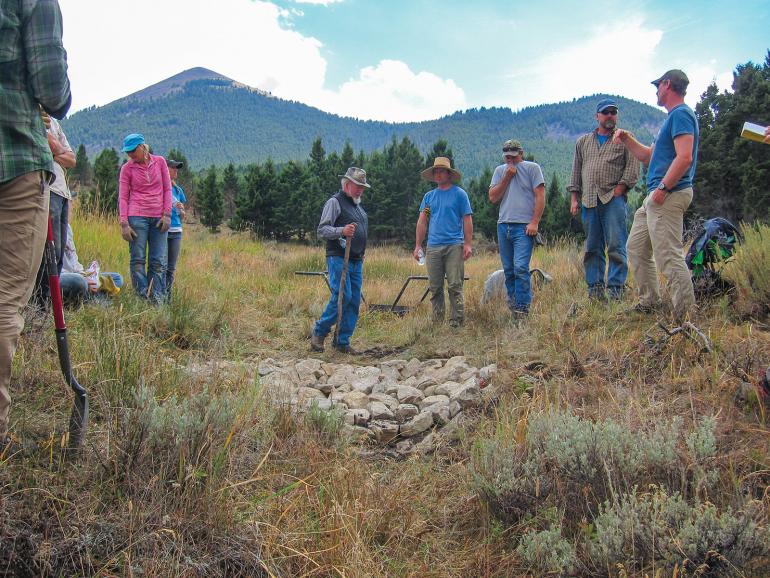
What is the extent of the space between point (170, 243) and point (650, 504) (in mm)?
6272

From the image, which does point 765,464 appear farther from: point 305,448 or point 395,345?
point 395,345

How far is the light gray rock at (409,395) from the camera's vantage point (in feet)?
13.5

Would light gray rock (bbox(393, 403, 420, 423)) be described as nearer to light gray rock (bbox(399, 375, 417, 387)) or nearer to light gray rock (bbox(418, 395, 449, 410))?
light gray rock (bbox(418, 395, 449, 410))

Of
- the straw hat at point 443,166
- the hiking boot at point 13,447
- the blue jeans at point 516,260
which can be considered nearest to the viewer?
the hiking boot at point 13,447

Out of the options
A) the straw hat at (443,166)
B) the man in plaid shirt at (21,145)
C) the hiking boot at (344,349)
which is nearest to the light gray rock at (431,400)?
the hiking boot at (344,349)

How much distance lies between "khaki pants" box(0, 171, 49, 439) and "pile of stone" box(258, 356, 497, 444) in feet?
4.59

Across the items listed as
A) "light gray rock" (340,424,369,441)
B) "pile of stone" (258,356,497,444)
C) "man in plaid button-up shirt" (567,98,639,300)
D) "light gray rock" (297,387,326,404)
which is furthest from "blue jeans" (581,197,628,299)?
"light gray rock" (340,424,369,441)

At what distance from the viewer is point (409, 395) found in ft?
13.6

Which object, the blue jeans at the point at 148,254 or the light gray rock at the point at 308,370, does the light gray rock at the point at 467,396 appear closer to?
the light gray rock at the point at 308,370

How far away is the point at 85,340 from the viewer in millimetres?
3168

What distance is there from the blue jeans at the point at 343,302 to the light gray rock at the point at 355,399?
5.23 feet

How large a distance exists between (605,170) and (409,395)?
122 inches

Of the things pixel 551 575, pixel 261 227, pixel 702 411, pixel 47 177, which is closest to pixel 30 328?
pixel 47 177

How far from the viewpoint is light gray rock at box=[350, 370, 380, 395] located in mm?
4438
